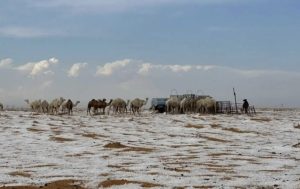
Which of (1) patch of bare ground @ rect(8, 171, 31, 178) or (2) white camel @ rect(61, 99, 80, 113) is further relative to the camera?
(2) white camel @ rect(61, 99, 80, 113)

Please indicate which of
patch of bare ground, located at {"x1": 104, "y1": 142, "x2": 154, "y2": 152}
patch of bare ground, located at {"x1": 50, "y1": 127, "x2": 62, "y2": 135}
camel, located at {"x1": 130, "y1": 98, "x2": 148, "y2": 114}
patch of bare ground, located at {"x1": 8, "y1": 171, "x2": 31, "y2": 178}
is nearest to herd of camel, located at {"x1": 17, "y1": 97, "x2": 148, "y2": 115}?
camel, located at {"x1": 130, "y1": 98, "x2": 148, "y2": 114}

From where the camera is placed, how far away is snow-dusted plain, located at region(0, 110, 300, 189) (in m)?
17.8

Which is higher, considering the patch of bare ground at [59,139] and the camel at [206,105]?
the camel at [206,105]

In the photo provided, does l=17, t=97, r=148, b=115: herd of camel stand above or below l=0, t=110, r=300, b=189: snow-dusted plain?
above

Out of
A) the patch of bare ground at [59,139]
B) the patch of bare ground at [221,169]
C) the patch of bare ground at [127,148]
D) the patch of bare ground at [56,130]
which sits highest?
the patch of bare ground at [56,130]

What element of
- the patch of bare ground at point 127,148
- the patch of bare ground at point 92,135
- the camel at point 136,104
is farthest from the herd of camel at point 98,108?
the patch of bare ground at point 127,148

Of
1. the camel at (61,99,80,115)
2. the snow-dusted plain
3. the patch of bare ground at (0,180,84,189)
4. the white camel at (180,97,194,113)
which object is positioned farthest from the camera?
the white camel at (180,97,194,113)

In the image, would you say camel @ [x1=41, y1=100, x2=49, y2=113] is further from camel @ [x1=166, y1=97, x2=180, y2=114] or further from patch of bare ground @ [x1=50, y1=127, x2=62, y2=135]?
patch of bare ground @ [x1=50, y1=127, x2=62, y2=135]

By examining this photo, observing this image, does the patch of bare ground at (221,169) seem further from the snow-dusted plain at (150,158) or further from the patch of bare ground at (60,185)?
the patch of bare ground at (60,185)

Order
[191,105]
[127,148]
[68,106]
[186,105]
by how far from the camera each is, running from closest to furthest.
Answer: [127,148]
[68,106]
[186,105]
[191,105]

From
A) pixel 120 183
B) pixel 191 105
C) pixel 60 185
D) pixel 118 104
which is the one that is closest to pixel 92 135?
pixel 60 185

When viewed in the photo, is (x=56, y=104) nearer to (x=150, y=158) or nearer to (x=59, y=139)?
(x=59, y=139)

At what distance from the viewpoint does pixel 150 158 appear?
24.3 meters

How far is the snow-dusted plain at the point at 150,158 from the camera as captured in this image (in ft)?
58.2
